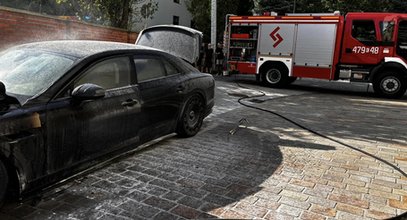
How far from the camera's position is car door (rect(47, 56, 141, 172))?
11.0 ft

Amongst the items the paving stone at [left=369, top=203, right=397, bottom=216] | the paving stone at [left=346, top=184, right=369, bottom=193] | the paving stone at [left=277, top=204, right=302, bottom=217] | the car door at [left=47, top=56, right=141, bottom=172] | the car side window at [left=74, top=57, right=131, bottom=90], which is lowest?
the paving stone at [left=369, top=203, right=397, bottom=216]

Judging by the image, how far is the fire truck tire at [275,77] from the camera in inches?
556

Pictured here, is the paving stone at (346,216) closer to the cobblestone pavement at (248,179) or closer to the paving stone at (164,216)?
the cobblestone pavement at (248,179)

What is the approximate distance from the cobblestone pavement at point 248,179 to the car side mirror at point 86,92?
96cm

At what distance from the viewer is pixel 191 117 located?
589cm

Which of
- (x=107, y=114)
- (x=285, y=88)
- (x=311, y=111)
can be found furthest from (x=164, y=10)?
(x=107, y=114)

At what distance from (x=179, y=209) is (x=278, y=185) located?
4.20 feet

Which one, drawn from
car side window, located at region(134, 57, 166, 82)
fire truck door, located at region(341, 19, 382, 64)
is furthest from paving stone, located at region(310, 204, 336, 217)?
fire truck door, located at region(341, 19, 382, 64)

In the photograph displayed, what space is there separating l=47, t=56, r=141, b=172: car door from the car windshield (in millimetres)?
205

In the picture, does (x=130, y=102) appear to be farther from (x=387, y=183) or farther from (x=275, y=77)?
(x=275, y=77)

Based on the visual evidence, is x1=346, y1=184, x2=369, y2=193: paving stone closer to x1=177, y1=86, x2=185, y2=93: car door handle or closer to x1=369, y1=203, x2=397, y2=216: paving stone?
x1=369, y1=203, x2=397, y2=216: paving stone

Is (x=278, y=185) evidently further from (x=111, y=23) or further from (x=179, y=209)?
(x=111, y=23)

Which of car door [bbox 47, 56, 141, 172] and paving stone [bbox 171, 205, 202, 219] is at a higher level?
car door [bbox 47, 56, 141, 172]

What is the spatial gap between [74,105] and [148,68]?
4.85 feet
